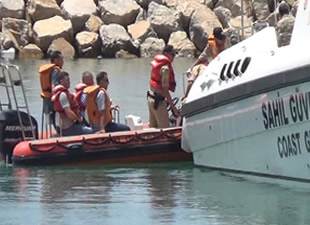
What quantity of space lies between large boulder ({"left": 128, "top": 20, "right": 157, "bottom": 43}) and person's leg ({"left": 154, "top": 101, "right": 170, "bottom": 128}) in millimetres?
23490

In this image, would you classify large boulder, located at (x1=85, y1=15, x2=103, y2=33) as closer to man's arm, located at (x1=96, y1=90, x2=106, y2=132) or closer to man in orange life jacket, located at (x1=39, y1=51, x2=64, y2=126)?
man in orange life jacket, located at (x1=39, y1=51, x2=64, y2=126)

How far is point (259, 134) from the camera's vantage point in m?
12.7

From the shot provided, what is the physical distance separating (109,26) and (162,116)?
23348 millimetres


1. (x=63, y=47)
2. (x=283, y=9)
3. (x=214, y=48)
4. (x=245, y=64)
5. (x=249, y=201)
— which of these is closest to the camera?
(x=249, y=201)

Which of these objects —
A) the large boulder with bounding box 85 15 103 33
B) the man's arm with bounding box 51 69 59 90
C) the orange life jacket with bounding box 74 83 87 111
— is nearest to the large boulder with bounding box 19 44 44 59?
the large boulder with bounding box 85 15 103 33

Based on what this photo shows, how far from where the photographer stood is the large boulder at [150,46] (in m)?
38.0

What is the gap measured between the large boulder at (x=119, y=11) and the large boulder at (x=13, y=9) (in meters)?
2.48

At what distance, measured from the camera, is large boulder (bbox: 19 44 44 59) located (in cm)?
3824

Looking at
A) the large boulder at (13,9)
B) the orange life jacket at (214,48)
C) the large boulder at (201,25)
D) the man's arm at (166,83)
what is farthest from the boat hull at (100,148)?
the large boulder at (13,9)

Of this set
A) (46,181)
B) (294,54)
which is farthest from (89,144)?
(294,54)

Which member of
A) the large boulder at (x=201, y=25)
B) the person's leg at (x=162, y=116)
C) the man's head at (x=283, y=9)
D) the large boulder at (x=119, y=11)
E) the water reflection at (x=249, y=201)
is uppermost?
the large boulder at (x=119, y=11)

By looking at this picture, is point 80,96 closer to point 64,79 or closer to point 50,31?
point 64,79

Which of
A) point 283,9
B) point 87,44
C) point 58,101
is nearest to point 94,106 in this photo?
point 58,101

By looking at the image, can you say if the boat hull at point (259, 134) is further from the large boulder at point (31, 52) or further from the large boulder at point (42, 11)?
the large boulder at point (42, 11)
